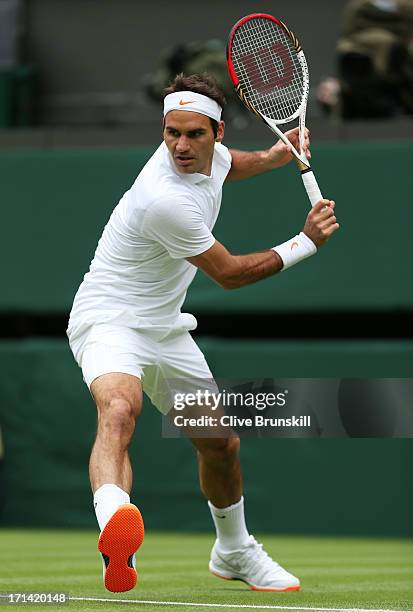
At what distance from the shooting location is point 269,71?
20.3 feet

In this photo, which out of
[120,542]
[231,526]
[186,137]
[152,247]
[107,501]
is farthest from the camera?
[231,526]

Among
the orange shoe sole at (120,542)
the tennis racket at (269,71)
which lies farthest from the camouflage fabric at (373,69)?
the orange shoe sole at (120,542)

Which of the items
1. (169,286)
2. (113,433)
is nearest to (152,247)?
(169,286)

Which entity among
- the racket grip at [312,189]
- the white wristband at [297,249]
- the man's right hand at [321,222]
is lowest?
the white wristband at [297,249]

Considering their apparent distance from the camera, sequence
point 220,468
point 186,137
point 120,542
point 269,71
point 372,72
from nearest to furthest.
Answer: point 120,542, point 186,137, point 220,468, point 269,71, point 372,72

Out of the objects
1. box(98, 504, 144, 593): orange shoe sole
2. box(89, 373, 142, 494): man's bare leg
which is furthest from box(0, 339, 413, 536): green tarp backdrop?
box(98, 504, 144, 593): orange shoe sole

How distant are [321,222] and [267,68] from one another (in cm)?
116

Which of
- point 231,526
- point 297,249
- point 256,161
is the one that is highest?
point 256,161

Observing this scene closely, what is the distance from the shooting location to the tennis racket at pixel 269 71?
5.72 meters

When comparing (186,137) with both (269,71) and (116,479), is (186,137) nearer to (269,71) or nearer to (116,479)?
(269,71)

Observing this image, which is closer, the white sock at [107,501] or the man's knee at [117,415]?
the white sock at [107,501]

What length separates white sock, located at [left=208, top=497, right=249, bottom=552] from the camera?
236 inches

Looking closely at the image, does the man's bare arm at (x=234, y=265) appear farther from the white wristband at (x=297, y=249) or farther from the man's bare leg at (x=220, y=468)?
the man's bare leg at (x=220, y=468)

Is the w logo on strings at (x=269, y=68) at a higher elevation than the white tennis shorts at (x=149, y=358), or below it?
higher
